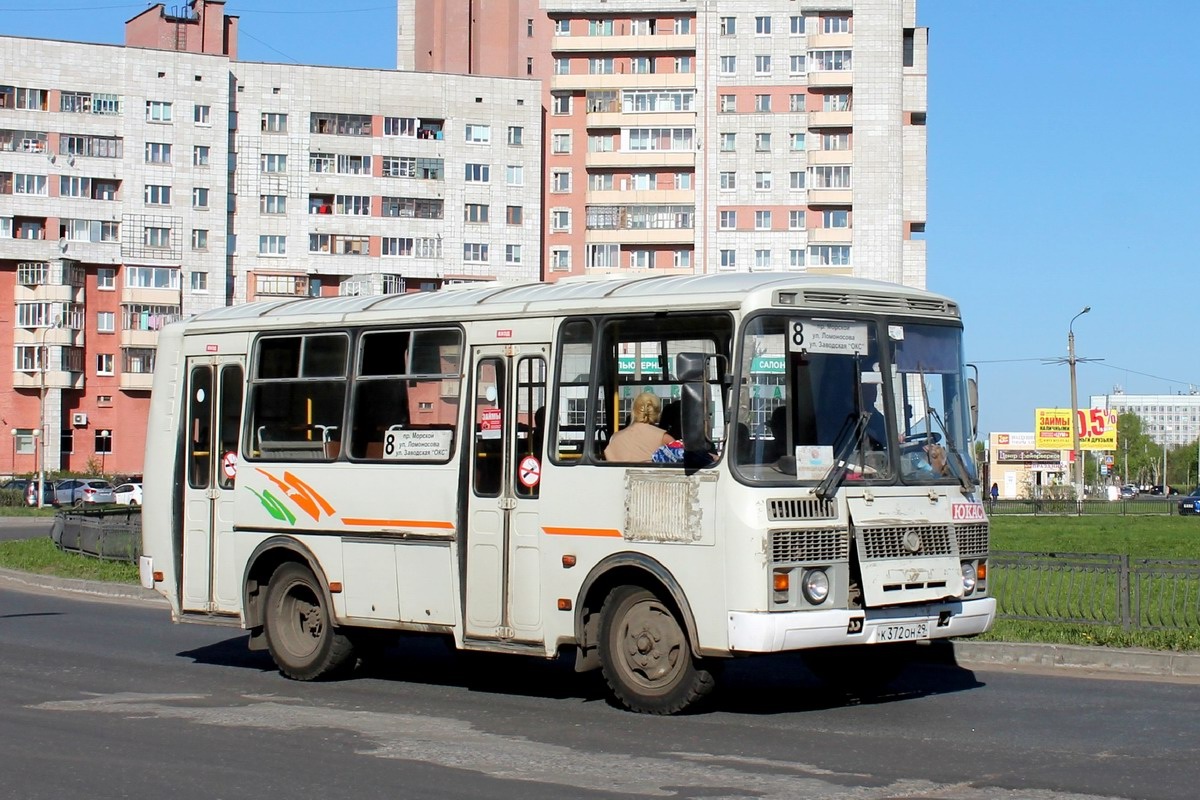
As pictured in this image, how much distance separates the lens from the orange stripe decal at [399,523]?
12.5 metres

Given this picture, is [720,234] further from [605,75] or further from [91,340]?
[91,340]

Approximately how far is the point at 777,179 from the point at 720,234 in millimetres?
4991

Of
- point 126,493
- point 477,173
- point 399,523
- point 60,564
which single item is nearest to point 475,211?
point 477,173

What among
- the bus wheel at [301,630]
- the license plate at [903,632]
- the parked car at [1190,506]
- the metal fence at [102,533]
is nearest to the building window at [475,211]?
the parked car at [1190,506]

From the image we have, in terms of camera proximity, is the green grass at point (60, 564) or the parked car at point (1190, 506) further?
the parked car at point (1190, 506)

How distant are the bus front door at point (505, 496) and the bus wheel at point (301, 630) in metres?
1.80

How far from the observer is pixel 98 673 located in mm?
Result: 14266

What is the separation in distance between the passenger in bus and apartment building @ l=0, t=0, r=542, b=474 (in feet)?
259

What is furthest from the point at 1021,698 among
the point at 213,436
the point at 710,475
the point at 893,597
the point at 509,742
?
the point at 213,436

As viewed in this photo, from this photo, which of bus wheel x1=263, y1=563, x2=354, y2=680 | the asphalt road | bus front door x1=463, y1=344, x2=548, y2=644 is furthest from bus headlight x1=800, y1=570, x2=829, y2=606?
bus wheel x1=263, y1=563, x2=354, y2=680

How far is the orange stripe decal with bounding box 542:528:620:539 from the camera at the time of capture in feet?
37.4

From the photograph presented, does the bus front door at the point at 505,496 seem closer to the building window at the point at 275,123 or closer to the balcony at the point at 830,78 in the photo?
the building window at the point at 275,123

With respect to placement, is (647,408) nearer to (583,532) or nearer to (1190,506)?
(583,532)

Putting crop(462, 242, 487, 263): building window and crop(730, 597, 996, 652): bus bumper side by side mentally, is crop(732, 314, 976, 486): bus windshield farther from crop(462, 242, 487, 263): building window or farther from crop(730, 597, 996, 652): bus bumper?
crop(462, 242, 487, 263): building window
